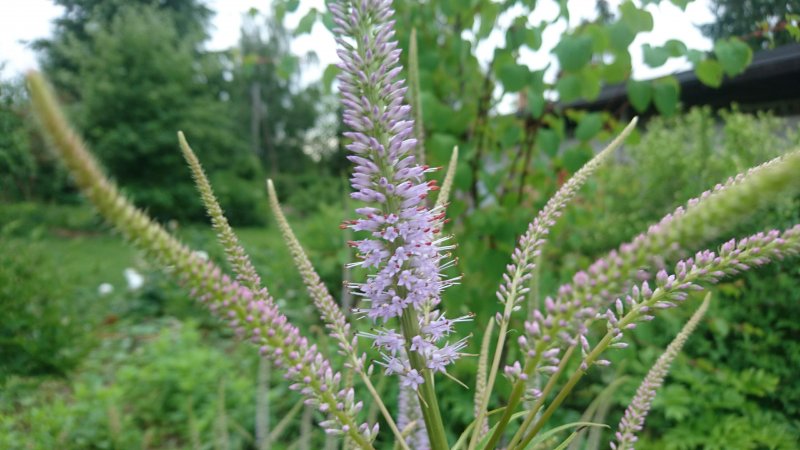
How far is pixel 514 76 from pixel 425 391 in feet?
7.27

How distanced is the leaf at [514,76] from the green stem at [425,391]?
212 centimetres

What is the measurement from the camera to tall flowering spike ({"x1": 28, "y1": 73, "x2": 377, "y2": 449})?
54 centimetres

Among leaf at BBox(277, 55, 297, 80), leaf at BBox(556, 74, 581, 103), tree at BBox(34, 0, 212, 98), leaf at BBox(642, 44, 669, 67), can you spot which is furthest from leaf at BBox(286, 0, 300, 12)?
tree at BBox(34, 0, 212, 98)

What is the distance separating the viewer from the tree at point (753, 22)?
2.28m

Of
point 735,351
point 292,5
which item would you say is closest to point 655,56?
point 292,5

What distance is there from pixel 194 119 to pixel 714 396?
23696 mm

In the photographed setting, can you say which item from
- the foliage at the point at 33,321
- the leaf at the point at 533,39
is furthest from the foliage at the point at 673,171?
the foliage at the point at 33,321

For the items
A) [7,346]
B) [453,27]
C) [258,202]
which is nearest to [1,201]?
[7,346]

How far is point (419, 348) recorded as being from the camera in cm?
102

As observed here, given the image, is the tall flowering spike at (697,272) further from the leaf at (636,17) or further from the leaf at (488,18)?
the leaf at (488,18)

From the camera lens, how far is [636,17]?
2646 millimetres

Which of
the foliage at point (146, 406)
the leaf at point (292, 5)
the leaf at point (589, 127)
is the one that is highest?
the leaf at point (292, 5)

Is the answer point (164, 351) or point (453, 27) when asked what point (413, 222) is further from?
point (164, 351)

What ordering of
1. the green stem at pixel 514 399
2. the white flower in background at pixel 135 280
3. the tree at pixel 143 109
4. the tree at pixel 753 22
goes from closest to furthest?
the green stem at pixel 514 399 < the tree at pixel 753 22 < the white flower in background at pixel 135 280 < the tree at pixel 143 109
